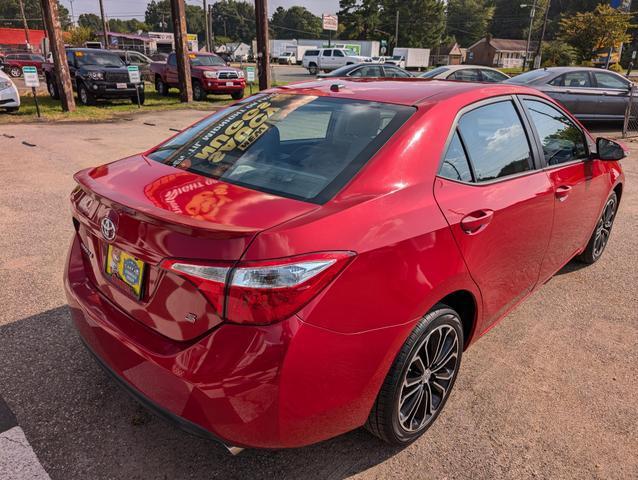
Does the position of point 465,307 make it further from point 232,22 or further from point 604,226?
point 232,22

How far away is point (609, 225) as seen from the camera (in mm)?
4684

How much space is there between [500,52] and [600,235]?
98.4m

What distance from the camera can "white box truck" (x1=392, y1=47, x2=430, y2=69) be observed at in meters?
60.6

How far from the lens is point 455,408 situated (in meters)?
2.66

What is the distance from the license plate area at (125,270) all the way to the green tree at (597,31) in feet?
127

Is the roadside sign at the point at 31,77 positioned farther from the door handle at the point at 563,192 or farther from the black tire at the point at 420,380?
the black tire at the point at 420,380

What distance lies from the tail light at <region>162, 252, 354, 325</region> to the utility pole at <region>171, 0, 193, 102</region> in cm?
1744

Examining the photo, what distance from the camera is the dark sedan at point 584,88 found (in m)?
12.3

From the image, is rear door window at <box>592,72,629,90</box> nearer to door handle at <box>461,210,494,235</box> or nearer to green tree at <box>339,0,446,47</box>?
door handle at <box>461,210,494,235</box>

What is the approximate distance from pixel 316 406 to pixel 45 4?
51.7ft

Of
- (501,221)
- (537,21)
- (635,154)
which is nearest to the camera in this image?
(501,221)

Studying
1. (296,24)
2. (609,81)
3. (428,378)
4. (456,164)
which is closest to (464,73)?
(609,81)

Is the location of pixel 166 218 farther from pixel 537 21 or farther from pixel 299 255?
pixel 537 21

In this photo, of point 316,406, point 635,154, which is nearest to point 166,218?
point 316,406
